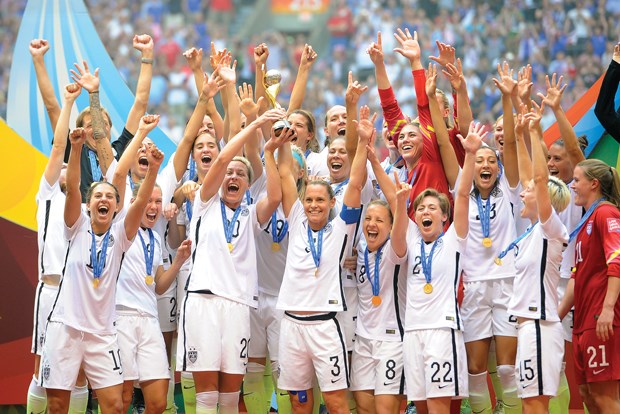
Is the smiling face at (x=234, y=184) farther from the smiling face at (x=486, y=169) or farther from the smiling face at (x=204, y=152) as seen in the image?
the smiling face at (x=486, y=169)

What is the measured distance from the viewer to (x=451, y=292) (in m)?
5.94

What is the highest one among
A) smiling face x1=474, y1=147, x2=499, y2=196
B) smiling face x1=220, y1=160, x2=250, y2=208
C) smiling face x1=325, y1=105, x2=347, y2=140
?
smiling face x1=325, y1=105, x2=347, y2=140

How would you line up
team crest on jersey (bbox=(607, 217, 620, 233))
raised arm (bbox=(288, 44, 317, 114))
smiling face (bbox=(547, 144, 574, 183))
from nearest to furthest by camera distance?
team crest on jersey (bbox=(607, 217, 620, 233)), smiling face (bbox=(547, 144, 574, 183)), raised arm (bbox=(288, 44, 317, 114))

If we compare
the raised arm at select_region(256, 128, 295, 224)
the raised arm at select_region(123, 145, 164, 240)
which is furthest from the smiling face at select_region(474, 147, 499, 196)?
the raised arm at select_region(123, 145, 164, 240)

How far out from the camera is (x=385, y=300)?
6078 millimetres

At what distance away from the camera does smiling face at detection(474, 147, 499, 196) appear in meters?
6.52

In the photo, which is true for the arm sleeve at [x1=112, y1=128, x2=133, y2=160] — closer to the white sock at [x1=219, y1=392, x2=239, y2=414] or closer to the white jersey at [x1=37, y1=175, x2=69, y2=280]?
the white jersey at [x1=37, y1=175, x2=69, y2=280]

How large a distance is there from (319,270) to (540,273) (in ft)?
4.58

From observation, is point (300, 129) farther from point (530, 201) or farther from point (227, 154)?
point (530, 201)

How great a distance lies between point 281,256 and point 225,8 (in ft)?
15.2

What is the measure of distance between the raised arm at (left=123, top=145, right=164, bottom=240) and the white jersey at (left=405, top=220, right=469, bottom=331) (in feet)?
5.54

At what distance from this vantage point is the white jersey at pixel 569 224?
6.87m


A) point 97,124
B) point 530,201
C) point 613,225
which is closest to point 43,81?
point 97,124

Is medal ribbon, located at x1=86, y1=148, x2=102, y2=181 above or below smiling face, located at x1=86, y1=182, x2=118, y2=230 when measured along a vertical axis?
above
